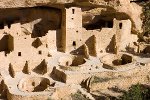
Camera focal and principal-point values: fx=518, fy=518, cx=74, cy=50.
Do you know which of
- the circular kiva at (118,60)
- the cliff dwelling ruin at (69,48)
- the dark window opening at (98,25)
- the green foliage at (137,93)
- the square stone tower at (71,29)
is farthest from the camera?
the dark window opening at (98,25)

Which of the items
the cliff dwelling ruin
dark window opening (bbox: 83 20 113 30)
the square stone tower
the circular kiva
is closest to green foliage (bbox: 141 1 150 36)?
the cliff dwelling ruin

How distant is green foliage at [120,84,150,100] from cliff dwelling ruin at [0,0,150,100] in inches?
22.7

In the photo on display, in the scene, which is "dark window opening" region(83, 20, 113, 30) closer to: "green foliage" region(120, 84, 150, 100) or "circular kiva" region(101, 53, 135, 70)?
"circular kiva" region(101, 53, 135, 70)

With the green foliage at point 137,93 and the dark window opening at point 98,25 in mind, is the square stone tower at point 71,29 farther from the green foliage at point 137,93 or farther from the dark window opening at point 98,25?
the green foliage at point 137,93

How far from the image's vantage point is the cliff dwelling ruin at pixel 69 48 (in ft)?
101

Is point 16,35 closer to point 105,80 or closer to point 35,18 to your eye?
point 35,18

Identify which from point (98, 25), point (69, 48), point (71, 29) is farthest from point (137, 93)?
point (98, 25)

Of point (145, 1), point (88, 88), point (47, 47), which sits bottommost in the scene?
point (88, 88)

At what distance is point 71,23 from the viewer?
3322 centimetres

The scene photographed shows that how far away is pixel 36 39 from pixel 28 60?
1.62 m

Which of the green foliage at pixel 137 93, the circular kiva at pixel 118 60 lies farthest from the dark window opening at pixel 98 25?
the green foliage at pixel 137 93

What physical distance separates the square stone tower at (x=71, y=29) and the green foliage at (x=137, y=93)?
4.80 meters

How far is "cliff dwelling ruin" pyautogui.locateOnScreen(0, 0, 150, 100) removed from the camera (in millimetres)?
30752

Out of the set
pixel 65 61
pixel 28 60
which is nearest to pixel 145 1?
pixel 65 61
